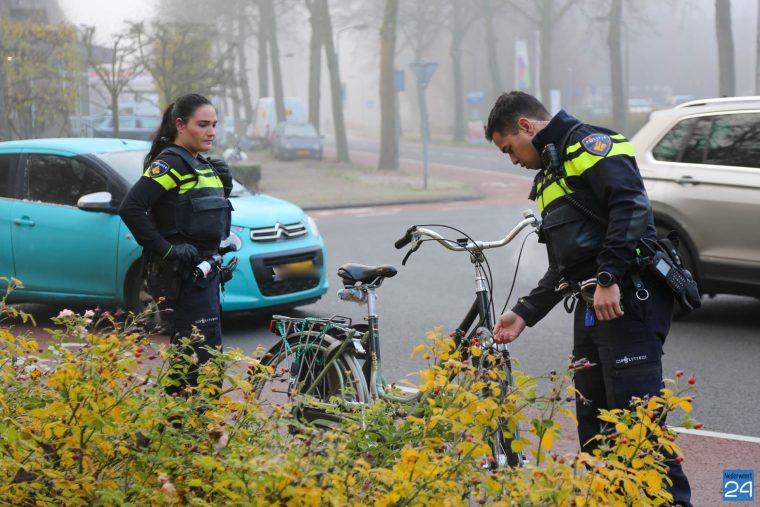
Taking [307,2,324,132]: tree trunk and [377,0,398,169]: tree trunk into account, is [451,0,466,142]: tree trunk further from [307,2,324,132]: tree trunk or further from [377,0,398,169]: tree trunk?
[377,0,398,169]: tree trunk

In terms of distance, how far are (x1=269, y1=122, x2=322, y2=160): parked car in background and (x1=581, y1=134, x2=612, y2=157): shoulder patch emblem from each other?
38.0 metres

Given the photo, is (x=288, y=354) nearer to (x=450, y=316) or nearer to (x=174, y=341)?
(x=174, y=341)

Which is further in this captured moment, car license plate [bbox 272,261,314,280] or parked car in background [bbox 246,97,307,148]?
parked car in background [bbox 246,97,307,148]

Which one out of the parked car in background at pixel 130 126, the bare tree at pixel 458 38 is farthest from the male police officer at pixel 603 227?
the bare tree at pixel 458 38

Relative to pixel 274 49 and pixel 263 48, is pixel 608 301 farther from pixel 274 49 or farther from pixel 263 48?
pixel 263 48

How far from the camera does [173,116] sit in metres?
5.07

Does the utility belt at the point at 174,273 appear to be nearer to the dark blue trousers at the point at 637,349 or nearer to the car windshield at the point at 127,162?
the dark blue trousers at the point at 637,349

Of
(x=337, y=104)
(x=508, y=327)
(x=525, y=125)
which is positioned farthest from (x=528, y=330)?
(x=337, y=104)

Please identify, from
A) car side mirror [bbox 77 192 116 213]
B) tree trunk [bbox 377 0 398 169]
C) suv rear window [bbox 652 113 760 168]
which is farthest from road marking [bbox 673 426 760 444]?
tree trunk [bbox 377 0 398 169]

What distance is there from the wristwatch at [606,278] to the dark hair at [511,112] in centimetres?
64

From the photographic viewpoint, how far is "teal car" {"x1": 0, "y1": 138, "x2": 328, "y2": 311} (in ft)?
27.9

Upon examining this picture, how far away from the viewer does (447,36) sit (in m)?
76.9

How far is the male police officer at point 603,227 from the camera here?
377 cm

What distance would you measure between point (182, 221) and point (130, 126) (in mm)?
29885
